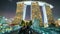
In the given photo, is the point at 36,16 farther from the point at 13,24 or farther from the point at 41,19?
the point at 13,24

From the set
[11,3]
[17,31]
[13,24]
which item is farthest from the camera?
[11,3]

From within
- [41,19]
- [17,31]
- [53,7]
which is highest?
[53,7]

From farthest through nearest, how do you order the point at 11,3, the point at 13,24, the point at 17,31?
the point at 11,3
the point at 13,24
the point at 17,31

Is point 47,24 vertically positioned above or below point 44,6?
below

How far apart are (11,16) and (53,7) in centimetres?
64

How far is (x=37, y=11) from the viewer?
7.29ft

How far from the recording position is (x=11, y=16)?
2.27 meters

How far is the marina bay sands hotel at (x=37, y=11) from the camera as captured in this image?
2.19 metres

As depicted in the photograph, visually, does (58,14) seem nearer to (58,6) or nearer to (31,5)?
(58,6)

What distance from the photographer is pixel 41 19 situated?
220 cm

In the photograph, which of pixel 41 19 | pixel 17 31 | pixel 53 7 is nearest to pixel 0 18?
pixel 17 31

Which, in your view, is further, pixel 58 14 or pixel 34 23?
pixel 58 14

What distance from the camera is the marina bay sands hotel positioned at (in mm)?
2193

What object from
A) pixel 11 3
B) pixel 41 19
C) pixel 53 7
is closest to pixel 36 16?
pixel 41 19
